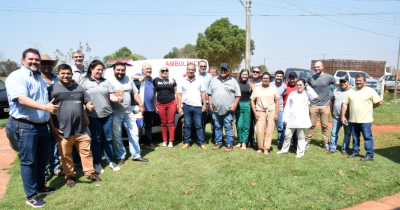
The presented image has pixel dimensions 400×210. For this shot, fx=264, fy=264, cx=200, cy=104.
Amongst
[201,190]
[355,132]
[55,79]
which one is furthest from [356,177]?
[55,79]

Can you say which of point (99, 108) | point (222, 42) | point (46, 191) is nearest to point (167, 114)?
point (99, 108)

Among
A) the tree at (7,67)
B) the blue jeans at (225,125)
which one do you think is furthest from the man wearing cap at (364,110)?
the tree at (7,67)

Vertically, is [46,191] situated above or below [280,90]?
below

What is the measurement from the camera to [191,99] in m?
6.11

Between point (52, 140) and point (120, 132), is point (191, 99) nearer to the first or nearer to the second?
point (120, 132)

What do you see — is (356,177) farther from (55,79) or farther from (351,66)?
(351,66)

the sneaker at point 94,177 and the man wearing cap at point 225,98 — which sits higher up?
the man wearing cap at point 225,98

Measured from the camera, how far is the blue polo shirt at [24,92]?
11.1 ft

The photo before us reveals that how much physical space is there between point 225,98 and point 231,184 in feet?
7.32

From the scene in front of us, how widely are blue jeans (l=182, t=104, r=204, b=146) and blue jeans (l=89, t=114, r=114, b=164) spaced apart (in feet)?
6.19

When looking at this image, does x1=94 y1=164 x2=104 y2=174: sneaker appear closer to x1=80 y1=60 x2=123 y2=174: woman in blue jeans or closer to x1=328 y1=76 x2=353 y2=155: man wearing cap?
x1=80 y1=60 x2=123 y2=174: woman in blue jeans

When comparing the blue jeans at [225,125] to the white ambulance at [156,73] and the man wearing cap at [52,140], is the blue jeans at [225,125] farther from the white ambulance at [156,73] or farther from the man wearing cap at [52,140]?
the man wearing cap at [52,140]

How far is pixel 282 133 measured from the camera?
627cm

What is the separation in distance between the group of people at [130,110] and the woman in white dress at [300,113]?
2 cm
